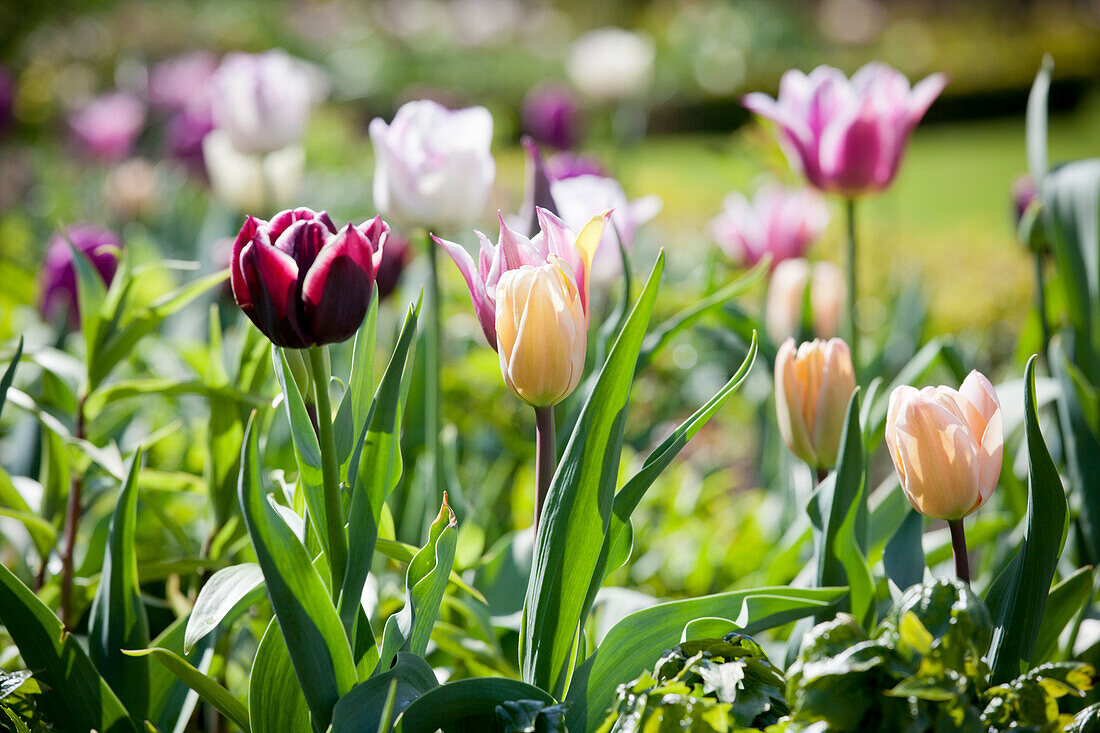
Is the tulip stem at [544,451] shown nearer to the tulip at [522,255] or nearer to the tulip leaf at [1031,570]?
the tulip at [522,255]

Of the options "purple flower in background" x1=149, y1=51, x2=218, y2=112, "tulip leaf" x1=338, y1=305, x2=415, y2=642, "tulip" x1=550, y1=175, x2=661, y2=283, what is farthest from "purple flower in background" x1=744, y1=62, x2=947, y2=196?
"purple flower in background" x1=149, y1=51, x2=218, y2=112

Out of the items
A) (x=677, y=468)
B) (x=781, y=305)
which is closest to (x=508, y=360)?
(x=781, y=305)

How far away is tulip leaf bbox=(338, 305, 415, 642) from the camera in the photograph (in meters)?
0.76

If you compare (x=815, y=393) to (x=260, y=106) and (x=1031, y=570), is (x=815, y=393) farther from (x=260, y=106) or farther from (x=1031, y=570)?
(x=260, y=106)

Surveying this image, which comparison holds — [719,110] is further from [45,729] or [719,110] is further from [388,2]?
[45,729]

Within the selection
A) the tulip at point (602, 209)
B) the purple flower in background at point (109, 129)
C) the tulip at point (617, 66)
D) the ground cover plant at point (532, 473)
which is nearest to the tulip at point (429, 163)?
the ground cover plant at point (532, 473)

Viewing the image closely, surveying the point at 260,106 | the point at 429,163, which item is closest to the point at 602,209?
the point at 429,163

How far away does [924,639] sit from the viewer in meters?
0.60

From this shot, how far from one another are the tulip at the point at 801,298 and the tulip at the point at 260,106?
3.31 feet

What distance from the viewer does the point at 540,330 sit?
2.42 ft

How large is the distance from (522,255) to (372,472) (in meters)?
0.22

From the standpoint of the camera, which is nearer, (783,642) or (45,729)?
(45,729)

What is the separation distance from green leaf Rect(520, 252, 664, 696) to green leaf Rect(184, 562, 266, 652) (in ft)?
0.72

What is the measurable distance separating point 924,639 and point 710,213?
514 cm
